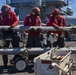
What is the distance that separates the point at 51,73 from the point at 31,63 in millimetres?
3637

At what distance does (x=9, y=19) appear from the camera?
1196 cm

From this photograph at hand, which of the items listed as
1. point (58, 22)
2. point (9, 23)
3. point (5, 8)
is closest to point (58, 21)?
point (58, 22)

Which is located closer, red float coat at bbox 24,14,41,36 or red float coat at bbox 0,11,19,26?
red float coat at bbox 0,11,19,26

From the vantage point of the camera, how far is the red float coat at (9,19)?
11.8 metres

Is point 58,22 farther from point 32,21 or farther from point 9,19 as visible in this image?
point 9,19

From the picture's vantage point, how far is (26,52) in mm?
11430

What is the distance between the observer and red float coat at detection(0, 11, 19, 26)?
11.8m

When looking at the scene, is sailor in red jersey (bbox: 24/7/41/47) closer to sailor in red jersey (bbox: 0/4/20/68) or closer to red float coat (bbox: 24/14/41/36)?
red float coat (bbox: 24/14/41/36)

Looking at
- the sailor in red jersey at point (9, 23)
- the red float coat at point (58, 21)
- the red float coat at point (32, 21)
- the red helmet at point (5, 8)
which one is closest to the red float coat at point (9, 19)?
the sailor in red jersey at point (9, 23)

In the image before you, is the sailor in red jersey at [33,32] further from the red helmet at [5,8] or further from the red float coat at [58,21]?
the red helmet at [5,8]

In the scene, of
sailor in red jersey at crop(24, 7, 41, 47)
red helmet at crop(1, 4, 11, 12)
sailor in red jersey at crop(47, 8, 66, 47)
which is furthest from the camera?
sailor in red jersey at crop(47, 8, 66, 47)

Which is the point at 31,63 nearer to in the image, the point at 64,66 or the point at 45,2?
the point at 64,66

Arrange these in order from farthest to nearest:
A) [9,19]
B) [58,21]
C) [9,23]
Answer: [58,21], [9,23], [9,19]

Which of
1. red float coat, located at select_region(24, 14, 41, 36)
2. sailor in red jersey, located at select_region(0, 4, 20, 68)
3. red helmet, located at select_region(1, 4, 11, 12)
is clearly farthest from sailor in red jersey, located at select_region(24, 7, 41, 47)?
red helmet, located at select_region(1, 4, 11, 12)
